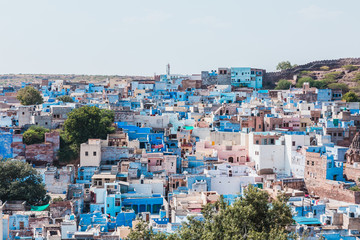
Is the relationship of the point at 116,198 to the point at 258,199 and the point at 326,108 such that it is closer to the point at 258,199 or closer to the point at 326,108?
the point at 258,199

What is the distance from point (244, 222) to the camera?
13852mm

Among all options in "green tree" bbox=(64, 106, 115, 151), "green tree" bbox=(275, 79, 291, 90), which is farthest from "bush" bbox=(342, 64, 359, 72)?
"green tree" bbox=(64, 106, 115, 151)

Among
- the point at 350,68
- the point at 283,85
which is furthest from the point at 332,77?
the point at 283,85

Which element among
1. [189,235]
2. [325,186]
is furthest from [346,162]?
[189,235]

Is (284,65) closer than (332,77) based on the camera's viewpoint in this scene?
No

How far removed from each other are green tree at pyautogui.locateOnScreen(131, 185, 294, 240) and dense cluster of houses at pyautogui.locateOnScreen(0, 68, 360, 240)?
91.9 inches

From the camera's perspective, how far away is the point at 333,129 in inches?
1070

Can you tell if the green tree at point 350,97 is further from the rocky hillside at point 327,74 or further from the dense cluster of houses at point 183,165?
the dense cluster of houses at point 183,165

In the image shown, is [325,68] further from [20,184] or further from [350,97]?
[20,184]

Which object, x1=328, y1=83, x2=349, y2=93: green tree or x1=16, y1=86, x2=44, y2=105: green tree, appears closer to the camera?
x1=16, y1=86, x2=44, y2=105: green tree

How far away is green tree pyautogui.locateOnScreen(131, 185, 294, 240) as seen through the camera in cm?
1305

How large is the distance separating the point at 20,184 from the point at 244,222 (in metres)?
10.0

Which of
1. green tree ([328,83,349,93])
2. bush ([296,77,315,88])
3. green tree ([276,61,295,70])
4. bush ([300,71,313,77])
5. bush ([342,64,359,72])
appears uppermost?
green tree ([276,61,295,70])

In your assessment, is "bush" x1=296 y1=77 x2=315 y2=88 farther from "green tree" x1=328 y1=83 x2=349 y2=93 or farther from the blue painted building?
the blue painted building
